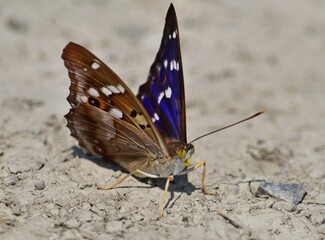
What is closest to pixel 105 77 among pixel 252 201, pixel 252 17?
pixel 252 201

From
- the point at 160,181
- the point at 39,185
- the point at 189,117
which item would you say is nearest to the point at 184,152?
the point at 160,181

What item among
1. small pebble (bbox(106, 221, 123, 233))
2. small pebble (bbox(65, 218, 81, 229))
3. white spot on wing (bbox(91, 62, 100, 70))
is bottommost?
small pebble (bbox(106, 221, 123, 233))

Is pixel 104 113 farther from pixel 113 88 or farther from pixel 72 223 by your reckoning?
pixel 72 223

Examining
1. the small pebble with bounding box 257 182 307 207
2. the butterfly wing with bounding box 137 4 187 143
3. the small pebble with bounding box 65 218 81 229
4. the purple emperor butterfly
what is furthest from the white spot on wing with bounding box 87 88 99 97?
the small pebble with bounding box 257 182 307 207

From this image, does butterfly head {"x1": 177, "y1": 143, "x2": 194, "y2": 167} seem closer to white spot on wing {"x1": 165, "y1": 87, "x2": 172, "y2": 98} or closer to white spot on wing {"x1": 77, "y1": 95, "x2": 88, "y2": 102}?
white spot on wing {"x1": 165, "y1": 87, "x2": 172, "y2": 98}

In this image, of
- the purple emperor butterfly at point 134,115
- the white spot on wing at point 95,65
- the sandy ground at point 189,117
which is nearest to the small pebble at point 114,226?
the sandy ground at point 189,117

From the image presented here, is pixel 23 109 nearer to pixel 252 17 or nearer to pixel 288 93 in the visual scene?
pixel 288 93

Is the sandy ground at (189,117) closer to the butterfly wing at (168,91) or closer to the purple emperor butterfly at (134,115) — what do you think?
the purple emperor butterfly at (134,115)
